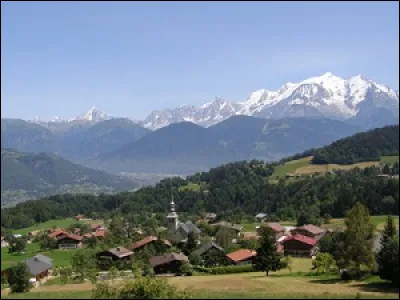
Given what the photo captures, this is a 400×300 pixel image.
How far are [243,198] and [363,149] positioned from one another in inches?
1275

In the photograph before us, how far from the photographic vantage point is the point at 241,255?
166 ft

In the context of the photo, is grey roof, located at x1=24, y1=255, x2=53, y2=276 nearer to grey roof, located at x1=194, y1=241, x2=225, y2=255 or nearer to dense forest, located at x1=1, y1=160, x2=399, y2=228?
grey roof, located at x1=194, y1=241, x2=225, y2=255

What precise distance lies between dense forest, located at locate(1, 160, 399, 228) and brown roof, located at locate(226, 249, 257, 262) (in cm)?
3103

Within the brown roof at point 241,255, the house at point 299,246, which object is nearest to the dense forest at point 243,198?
the house at point 299,246

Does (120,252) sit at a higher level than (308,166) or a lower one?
lower

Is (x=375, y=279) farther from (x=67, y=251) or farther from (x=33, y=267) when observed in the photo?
(x=67, y=251)

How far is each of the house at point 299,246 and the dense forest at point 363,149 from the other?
64506 mm

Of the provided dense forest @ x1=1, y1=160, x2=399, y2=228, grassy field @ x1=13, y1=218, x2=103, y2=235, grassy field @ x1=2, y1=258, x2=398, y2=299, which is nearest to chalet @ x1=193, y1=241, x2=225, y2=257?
grassy field @ x1=2, y1=258, x2=398, y2=299

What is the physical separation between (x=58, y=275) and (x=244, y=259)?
16659 mm

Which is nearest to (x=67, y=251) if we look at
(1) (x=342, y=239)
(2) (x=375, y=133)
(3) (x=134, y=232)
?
(3) (x=134, y=232)

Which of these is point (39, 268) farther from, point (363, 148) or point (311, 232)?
point (363, 148)

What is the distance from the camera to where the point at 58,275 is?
43625mm

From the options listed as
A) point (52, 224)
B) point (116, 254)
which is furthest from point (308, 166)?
point (116, 254)

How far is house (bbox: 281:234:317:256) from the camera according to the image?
58219 mm
